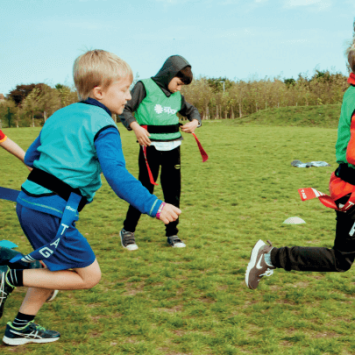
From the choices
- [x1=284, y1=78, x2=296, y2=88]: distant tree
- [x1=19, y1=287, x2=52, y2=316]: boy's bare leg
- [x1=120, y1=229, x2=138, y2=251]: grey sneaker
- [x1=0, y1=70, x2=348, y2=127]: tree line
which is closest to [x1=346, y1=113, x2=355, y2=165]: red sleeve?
[x1=19, y1=287, x2=52, y2=316]: boy's bare leg

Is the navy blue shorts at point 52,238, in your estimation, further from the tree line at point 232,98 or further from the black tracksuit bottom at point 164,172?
the tree line at point 232,98

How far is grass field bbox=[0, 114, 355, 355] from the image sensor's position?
273 cm

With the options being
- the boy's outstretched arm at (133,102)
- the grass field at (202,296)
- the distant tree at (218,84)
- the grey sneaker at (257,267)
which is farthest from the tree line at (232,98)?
the grey sneaker at (257,267)

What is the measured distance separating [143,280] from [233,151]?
11.5 m

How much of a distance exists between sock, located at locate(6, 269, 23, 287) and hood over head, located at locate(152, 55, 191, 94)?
8.84ft

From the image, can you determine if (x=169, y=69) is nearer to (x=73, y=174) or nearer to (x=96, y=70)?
(x=96, y=70)

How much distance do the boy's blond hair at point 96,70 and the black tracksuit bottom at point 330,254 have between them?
1.66 metres

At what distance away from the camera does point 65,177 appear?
2.49 m

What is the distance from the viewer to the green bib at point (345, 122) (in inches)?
107

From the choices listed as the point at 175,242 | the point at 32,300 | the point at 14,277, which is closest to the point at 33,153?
the point at 14,277

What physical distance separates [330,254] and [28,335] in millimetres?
2098

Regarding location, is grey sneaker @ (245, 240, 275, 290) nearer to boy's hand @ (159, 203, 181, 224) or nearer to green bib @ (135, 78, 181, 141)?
boy's hand @ (159, 203, 181, 224)

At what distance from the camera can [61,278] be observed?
2.62 meters

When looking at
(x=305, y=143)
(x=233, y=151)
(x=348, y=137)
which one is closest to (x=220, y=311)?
(x=348, y=137)
